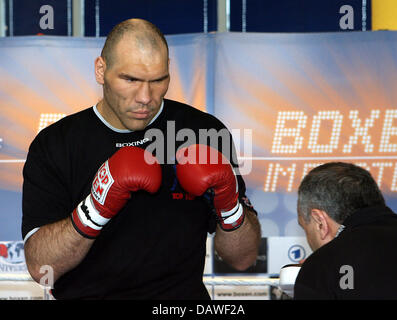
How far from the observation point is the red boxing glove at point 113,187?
1504mm

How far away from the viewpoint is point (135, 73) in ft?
5.17

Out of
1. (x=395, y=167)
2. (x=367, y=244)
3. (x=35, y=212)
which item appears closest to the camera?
(x=367, y=244)

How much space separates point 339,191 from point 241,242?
1.03ft

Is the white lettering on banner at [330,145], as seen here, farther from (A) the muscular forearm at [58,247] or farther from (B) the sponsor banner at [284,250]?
(A) the muscular forearm at [58,247]

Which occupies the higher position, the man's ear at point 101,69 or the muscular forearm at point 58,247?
the man's ear at point 101,69

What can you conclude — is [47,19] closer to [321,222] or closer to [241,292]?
[241,292]

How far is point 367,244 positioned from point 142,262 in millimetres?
605

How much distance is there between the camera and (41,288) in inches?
126

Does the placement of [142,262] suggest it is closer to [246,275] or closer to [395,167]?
[246,275]

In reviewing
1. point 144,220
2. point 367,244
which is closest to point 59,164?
point 144,220

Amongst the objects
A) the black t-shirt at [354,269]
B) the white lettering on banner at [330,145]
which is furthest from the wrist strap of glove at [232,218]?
the white lettering on banner at [330,145]

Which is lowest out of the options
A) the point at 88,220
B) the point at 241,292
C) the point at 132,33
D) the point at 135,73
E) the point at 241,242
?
the point at 241,292

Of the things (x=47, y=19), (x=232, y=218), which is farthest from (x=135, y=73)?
(x=47, y=19)

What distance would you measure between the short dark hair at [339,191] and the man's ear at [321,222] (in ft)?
0.04
